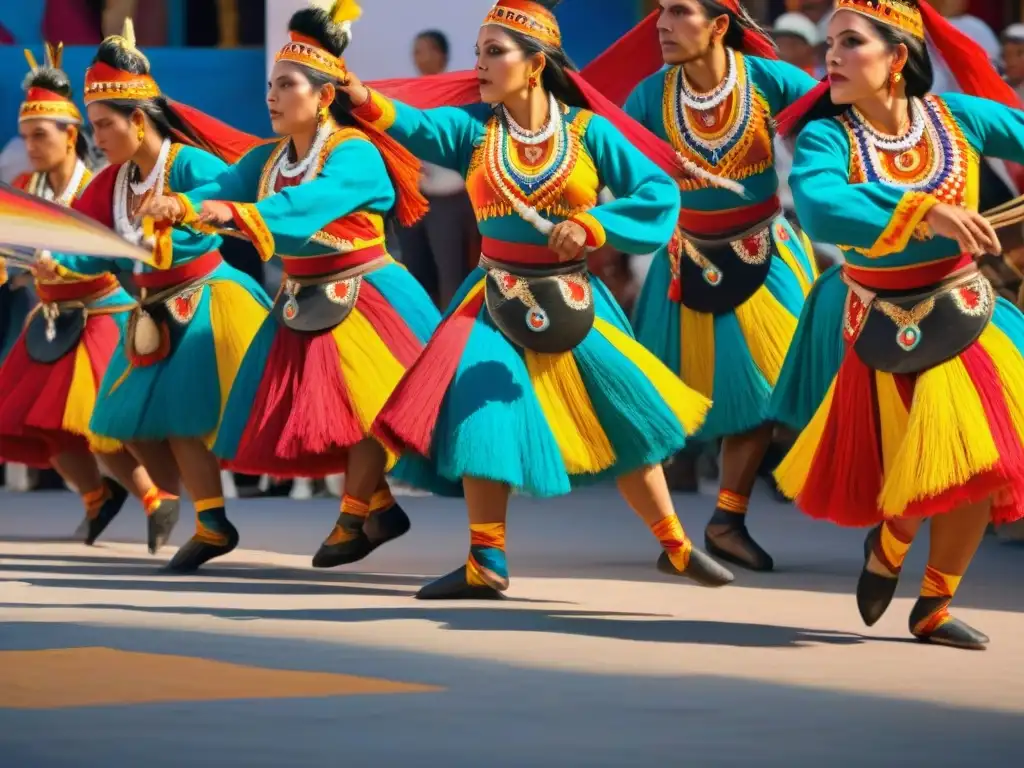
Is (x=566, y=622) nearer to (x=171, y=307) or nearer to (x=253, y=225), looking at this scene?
(x=253, y=225)

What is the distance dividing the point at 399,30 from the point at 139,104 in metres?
2.21

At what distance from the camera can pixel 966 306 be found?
456cm

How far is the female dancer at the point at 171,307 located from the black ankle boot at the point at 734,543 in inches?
51.3

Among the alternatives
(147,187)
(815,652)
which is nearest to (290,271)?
(147,187)

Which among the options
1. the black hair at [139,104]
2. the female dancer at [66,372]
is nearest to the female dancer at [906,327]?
the black hair at [139,104]

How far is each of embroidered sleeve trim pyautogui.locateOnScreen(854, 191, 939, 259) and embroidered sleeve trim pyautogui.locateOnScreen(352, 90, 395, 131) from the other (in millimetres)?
1501

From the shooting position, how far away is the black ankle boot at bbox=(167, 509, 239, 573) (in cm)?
610

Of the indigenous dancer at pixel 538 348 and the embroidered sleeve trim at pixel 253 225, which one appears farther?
the embroidered sleeve trim at pixel 253 225

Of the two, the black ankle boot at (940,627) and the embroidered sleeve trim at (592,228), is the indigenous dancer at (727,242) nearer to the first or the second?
the embroidered sleeve trim at (592,228)

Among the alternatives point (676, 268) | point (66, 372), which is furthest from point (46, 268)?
point (676, 268)

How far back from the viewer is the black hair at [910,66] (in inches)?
184

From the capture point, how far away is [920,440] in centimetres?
448

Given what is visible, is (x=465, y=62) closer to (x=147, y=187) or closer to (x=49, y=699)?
(x=147, y=187)

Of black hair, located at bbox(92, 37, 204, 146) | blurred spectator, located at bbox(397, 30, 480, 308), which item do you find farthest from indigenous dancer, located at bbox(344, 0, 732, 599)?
blurred spectator, located at bbox(397, 30, 480, 308)
